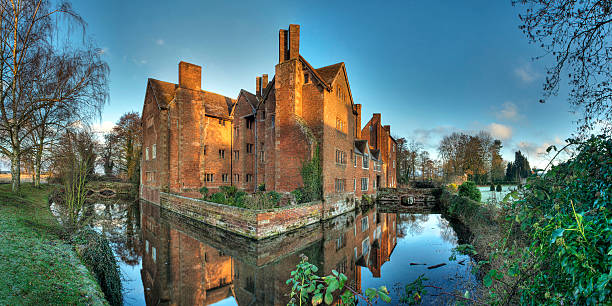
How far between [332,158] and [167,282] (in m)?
14.5

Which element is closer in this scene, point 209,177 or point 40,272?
point 40,272

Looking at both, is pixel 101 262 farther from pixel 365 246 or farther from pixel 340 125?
pixel 340 125

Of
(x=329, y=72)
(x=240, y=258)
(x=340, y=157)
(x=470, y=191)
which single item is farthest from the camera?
(x=340, y=157)

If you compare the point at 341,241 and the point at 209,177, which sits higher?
the point at 209,177

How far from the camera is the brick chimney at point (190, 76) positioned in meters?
24.4

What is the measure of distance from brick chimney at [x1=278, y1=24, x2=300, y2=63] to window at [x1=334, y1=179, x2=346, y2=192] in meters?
10.9

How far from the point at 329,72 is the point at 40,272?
21.0 metres

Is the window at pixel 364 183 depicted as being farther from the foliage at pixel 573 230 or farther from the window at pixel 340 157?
the foliage at pixel 573 230

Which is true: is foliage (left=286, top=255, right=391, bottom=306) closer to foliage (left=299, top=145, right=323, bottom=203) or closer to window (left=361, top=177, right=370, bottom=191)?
foliage (left=299, top=145, right=323, bottom=203)

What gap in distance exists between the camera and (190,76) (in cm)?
2486

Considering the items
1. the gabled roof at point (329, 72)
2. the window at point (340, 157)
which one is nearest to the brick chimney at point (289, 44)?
the gabled roof at point (329, 72)

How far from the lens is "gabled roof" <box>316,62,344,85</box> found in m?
20.8

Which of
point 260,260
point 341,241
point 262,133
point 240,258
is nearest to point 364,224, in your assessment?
point 341,241

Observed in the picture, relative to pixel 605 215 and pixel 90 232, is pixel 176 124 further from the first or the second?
pixel 605 215
